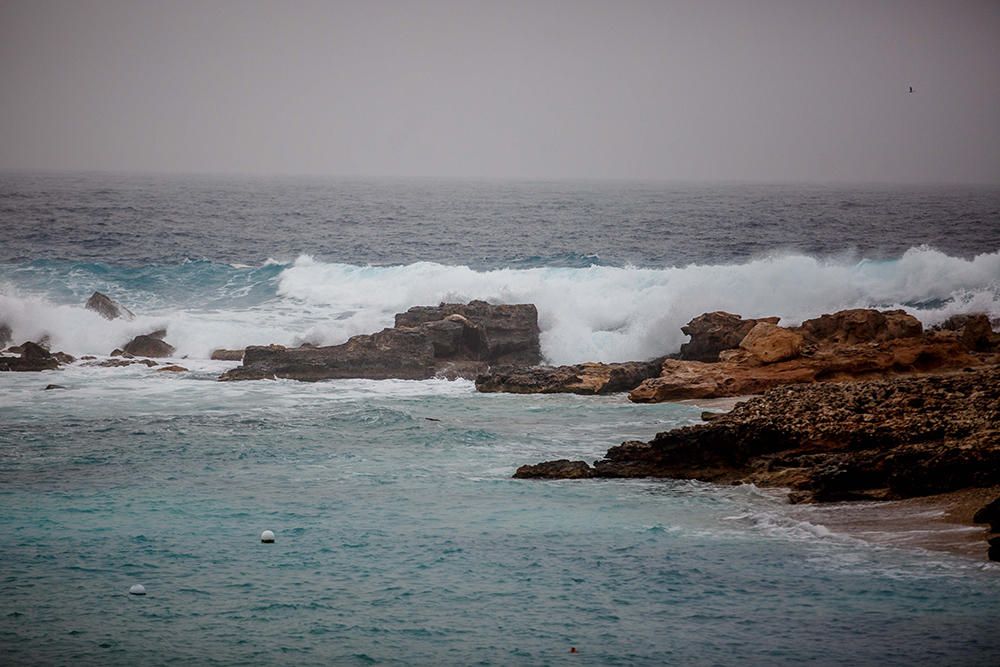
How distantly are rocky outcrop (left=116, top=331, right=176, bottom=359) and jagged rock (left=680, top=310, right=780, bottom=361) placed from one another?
14.7 meters

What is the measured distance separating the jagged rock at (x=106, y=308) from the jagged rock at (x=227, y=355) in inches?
231

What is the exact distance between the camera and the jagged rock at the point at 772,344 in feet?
82.5

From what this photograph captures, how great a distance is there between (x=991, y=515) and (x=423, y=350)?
1688cm

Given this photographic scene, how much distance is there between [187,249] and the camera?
181 feet

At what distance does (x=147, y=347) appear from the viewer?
105 feet

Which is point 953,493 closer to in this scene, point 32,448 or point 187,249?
point 32,448

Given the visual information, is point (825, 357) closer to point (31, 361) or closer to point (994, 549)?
point (994, 549)

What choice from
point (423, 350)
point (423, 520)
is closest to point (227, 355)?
point (423, 350)

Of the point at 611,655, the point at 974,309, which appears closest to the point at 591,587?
the point at 611,655

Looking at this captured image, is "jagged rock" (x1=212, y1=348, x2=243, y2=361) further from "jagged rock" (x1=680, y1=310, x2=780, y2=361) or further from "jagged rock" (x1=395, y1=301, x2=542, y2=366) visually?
"jagged rock" (x1=680, y1=310, x2=780, y2=361)

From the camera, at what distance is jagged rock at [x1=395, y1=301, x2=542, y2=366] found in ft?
96.9

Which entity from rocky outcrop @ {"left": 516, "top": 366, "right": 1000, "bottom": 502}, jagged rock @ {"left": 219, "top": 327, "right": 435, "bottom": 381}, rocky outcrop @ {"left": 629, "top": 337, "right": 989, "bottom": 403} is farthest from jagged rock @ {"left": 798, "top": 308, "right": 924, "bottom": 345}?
jagged rock @ {"left": 219, "top": 327, "right": 435, "bottom": 381}

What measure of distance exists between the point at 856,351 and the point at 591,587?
44.6ft

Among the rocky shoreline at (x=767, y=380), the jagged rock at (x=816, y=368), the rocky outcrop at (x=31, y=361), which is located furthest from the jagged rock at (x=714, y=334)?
the rocky outcrop at (x=31, y=361)
